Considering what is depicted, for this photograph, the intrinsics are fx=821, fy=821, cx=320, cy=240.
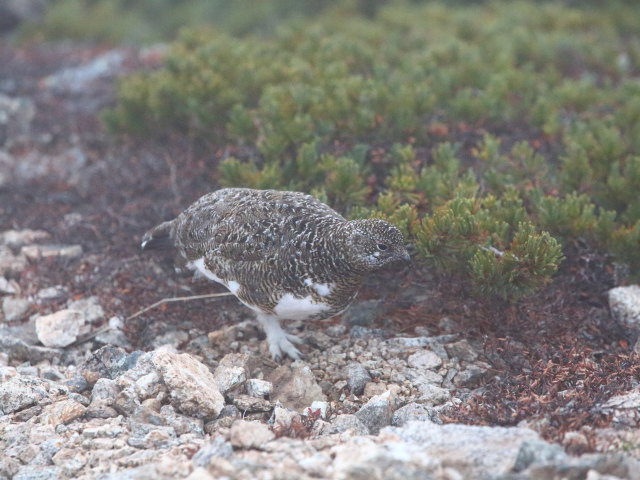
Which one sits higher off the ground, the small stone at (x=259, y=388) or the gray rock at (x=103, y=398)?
the gray rock at (x=103, y=398)

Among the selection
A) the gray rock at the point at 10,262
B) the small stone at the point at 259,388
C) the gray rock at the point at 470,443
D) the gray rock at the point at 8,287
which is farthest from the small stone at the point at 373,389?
the gray rock at the point at 10,262


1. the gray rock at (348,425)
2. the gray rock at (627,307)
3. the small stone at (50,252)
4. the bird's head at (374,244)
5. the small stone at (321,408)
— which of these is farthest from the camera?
the small stone at (50,252)

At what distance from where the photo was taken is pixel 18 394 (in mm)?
4074

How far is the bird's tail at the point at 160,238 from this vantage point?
17.5 ft

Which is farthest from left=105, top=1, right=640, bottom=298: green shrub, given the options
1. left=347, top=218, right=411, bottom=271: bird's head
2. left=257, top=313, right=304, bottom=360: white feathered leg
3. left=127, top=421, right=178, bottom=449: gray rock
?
left=127, top=421, right=178, bottom=449: gray rock

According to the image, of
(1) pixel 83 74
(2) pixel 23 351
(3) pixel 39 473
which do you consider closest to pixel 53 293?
(2) pixel 23 351

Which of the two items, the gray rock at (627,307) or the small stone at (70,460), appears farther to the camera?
the gray rock at (627,307)

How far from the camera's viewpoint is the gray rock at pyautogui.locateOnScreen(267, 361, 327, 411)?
14.2 feet

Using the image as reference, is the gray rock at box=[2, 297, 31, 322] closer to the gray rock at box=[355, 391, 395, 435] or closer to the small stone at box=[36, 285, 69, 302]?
the small stone at box=[36, 285, 69, 302]

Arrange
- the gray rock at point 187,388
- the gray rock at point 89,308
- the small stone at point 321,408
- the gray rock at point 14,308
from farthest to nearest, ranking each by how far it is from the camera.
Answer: the gray rock at point 14,308 → the gray rock at point 89,308 → the small stone at point 321,408 → the gray rock at point 187,388

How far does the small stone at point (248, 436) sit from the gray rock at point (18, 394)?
1.22m

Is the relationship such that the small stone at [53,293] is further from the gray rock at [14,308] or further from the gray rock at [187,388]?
the gray rock at [187,388]

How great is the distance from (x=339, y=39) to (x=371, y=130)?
250cm

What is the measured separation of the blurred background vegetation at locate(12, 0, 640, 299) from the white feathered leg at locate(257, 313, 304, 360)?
32.6 inches
